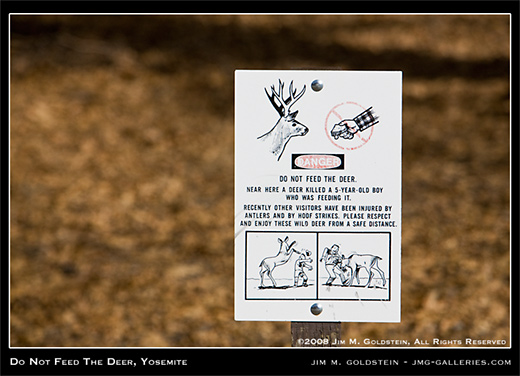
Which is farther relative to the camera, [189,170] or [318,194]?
[189,170]

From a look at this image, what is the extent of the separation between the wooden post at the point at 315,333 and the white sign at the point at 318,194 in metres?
0.06

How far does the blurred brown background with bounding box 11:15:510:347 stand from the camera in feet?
13.0

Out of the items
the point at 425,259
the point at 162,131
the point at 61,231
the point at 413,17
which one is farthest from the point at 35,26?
the point at 425,259

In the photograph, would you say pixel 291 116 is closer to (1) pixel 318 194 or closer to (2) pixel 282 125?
(2) pixel 282 125

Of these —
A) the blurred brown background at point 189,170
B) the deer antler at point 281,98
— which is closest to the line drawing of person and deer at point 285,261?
the deer antler at point 281,98

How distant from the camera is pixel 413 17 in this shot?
8.91 meters

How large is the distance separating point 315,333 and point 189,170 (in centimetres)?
383

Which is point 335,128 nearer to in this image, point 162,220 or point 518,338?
point 518,338

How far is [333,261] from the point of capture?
1.98 metres

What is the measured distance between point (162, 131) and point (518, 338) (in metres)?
4.32

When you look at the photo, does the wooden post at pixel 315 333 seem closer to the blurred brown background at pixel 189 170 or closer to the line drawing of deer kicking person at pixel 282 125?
the line drawing of deer kicking person at pixel 282 125

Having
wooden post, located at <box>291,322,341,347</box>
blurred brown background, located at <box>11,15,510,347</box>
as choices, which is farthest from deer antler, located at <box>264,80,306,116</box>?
wooden post, located at <box>291,322,341,347</box>

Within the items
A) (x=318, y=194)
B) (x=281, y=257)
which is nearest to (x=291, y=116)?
(x=318, y=194)

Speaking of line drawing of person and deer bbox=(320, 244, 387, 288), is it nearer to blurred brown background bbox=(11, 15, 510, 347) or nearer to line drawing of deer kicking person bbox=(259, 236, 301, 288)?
line drawing of deer kicking person bbox=(259, 236, 301, 288)
